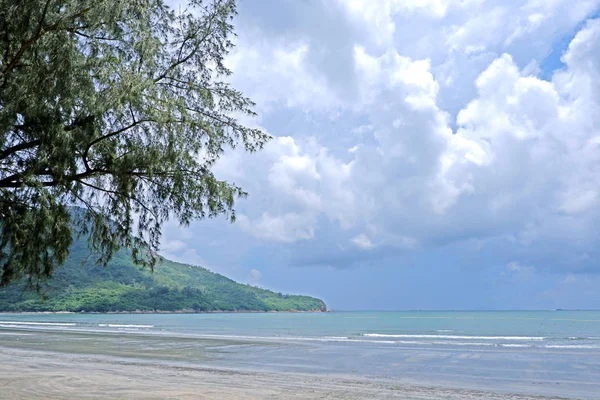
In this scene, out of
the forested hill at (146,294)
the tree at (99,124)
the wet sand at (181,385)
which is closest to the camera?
the tree at (99,124)

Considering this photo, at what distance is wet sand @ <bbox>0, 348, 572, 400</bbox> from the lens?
452 inches

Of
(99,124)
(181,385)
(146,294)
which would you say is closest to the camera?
(99,124)

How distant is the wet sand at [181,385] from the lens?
1148cm

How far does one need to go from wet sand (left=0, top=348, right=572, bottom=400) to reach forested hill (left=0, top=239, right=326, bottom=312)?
69066 mm

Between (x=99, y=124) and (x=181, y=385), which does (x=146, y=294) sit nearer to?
(x=181, y=385)

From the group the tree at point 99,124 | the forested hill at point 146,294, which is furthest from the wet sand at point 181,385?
the forested hill at point 146,294

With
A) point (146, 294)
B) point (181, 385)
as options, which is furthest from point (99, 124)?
point (146, 294)

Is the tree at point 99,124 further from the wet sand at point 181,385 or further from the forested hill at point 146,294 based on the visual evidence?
the forested hill at point 146,294

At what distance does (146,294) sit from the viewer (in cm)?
12594

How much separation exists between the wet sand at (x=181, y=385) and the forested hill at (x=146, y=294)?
227ft

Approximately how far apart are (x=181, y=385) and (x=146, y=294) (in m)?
119

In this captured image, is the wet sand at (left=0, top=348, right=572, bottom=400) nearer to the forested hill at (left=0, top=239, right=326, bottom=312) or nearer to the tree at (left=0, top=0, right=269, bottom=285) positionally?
the tree at (left=0, top=0, right=269, bottom=285)

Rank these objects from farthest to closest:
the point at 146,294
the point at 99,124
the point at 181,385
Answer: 1. the point at 146,294
2. the point at 181,385
3. the point at 99,124

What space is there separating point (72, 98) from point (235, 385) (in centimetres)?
1011
